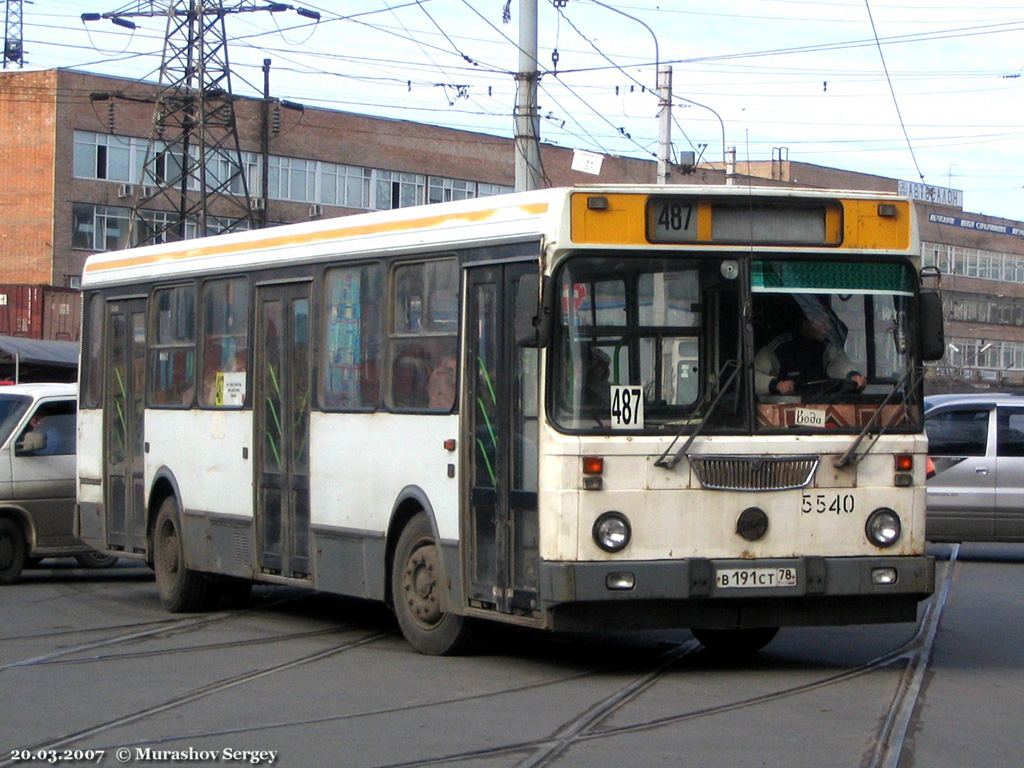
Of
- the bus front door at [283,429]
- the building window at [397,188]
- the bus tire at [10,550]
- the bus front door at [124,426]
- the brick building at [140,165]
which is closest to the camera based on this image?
the bus front door at [283,429]

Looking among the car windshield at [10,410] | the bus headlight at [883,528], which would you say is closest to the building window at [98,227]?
the car windshield at [10,410]

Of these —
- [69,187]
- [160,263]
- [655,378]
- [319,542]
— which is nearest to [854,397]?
[655,378]

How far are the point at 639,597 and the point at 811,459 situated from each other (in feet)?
4.13

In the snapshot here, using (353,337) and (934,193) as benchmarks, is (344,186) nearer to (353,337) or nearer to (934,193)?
(934,193)

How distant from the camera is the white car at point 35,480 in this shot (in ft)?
54.6

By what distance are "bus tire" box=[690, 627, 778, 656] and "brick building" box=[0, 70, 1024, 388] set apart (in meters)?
38.1

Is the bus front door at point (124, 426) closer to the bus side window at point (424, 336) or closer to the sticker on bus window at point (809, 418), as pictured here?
the bus side window at point (424, 336)

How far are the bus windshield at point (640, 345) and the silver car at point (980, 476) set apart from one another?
9.95 m

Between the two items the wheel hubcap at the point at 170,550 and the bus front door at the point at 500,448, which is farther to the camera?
the wheel hubcap at the point at 170,550

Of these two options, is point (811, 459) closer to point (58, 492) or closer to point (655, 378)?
point (655, 378)

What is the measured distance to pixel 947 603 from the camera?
14492 millimetres

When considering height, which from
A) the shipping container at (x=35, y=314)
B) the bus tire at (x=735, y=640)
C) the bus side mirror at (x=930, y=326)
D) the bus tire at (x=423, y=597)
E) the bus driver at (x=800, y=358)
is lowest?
the bus tire at (x=735, y=640)

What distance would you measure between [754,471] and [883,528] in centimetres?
84

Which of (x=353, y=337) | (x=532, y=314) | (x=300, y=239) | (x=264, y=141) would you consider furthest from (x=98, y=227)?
(x=532, y=314)
